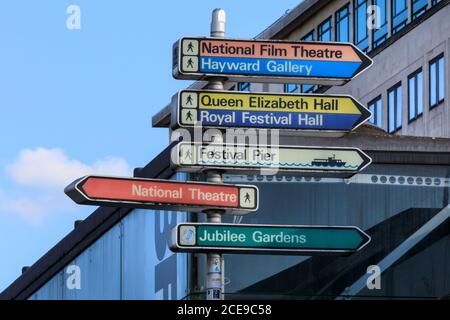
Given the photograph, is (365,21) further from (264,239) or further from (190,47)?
(264,239)

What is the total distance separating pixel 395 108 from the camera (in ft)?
228

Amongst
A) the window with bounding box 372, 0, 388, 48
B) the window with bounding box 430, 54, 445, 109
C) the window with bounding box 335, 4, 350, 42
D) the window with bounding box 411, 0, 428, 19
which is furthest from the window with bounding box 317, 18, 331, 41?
the window with bounding box 430, 54, 445, 109

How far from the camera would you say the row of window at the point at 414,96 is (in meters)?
65.3

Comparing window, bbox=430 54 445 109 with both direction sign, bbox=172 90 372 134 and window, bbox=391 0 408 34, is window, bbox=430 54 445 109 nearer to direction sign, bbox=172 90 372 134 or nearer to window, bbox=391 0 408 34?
window, bbox=391 0 408 34

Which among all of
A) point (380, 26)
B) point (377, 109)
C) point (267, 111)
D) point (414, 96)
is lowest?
point (267, 111)

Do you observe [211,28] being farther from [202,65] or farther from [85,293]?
[85,293]

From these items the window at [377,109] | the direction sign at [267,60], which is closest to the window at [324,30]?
the window at [377,109]

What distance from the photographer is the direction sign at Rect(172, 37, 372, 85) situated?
2173cm

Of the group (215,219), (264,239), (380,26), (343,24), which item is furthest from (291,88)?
(264,239)

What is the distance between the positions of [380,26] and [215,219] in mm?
51462

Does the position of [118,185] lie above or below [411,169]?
below

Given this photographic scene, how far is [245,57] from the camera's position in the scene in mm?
21875
